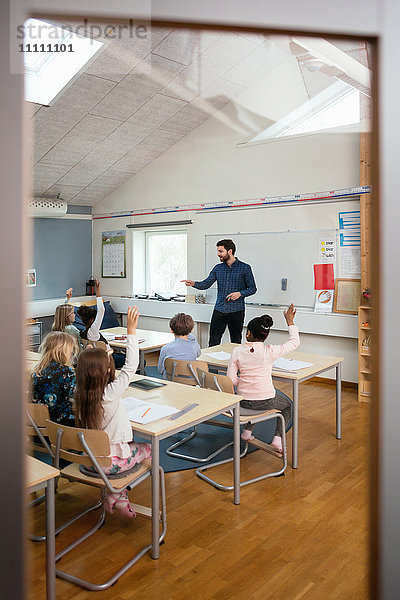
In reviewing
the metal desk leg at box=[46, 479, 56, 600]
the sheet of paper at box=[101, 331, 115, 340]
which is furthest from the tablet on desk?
the sheet of paper at box=[101, 331, 115, 340]

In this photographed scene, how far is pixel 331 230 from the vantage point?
13.7 ft

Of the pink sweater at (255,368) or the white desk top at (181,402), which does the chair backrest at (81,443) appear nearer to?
the white desk top at (181,402)

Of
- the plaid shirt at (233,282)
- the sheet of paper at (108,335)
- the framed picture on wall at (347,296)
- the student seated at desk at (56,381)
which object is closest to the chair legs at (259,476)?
the student seated at desk at (56,381)

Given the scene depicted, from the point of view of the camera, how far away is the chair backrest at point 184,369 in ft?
8.93

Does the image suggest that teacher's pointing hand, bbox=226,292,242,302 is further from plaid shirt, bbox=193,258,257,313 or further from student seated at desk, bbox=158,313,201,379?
student seated at desk, bbox=158,313,201,379

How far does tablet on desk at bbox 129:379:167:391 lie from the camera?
7.68ft

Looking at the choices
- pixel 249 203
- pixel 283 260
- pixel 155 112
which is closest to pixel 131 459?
pixel 283 260

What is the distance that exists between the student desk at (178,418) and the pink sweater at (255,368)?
320 millimetres

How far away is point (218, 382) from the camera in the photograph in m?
2.47

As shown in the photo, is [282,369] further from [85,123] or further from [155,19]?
[85,123]

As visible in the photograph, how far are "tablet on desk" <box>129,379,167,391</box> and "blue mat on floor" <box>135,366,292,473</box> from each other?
1.64ft

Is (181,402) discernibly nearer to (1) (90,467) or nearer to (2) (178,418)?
(2) (178,418)

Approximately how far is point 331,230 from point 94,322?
213cm

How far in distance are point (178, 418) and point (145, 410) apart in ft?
0.52
